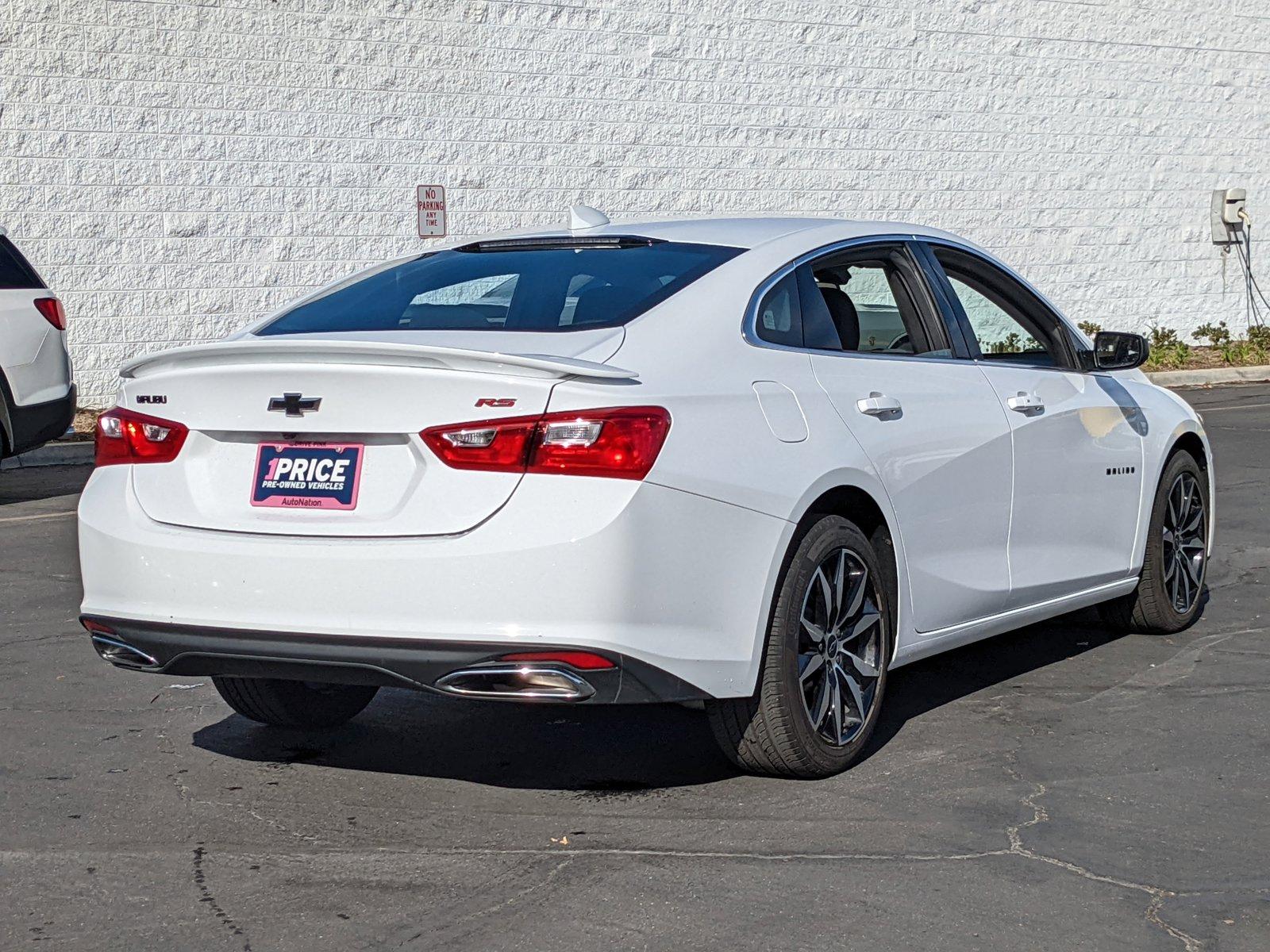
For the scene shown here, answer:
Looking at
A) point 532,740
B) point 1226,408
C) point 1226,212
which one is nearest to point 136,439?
point 532,740

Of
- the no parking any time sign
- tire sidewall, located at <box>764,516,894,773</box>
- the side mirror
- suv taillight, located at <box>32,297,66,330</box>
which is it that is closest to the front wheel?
tire sidewall, located at <box>764,516,894,773</box>

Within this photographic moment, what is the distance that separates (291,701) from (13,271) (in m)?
7.21

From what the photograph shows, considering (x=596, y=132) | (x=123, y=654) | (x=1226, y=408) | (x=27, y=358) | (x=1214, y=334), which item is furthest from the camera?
(x=1214, y=334)

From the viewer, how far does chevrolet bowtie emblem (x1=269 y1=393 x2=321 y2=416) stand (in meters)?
4.39

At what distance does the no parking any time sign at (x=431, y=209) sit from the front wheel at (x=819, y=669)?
13.5 meters

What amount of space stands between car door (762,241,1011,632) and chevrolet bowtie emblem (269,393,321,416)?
139cm

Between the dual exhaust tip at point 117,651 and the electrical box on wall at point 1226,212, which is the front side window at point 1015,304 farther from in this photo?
the electrical box on wall at point 1226,212

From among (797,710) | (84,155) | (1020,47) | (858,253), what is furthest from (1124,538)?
(1020,47)

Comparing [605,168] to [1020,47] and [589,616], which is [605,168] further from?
[589,616]

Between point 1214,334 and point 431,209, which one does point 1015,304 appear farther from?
point 1214,334

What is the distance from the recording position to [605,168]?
63.7 feet

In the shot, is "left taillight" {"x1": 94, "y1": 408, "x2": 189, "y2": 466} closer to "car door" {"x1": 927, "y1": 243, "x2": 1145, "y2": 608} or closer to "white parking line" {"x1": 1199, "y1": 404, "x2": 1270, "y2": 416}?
"car door" {"x1": 927, "y1": 243, "x2": 1145, "y2": 608}

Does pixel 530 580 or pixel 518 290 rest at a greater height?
pixel 518 290

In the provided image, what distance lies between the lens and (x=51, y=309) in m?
11.9
